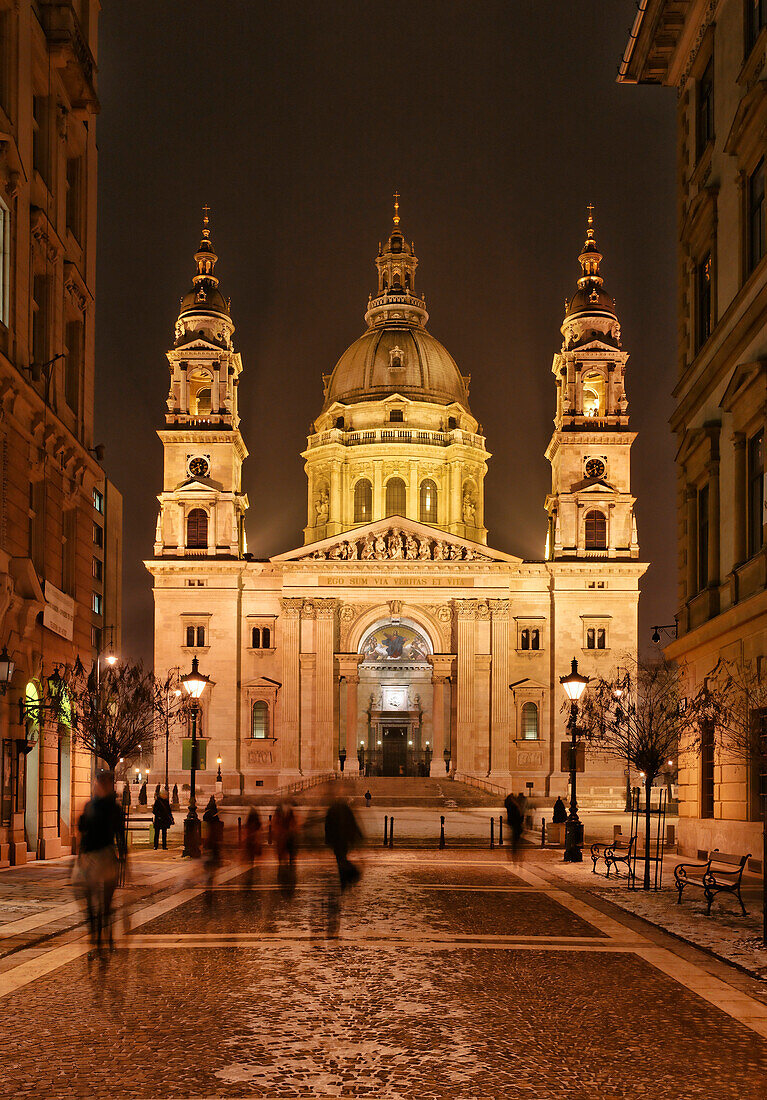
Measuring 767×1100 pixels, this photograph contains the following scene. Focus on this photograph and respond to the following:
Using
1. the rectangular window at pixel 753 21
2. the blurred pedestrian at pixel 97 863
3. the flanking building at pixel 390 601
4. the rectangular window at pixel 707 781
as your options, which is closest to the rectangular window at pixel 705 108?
the rectangular window at pixel 753 21

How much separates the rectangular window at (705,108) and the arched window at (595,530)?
178 feet

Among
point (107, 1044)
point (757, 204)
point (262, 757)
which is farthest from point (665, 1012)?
point (262, 757)

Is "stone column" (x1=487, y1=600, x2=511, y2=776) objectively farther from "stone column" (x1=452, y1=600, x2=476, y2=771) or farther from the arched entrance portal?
the arched entrance portal

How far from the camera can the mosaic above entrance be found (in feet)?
291

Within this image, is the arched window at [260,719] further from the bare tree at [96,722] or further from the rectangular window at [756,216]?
the rectangular window at [756,216]

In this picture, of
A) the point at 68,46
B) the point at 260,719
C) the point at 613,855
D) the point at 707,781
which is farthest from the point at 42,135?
the point at 260,719

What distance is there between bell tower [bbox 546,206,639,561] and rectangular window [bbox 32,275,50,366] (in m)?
56.3

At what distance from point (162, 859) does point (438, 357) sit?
75.8m

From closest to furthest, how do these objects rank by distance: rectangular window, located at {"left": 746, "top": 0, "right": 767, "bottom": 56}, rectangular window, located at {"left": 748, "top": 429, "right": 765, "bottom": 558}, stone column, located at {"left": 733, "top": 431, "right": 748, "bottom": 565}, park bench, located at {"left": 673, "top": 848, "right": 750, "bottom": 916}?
park bench, located at {"left": 673, "top": 848, "right": 750, "bottom": 916}
rectangular window, located at {"left": 746, "top": 0, "right": 767, "bottom": 56}
rectangular window, located at {"left": 748, "top": 429, "right": 765, "bottom": 558}
stone column, located at {"left": 733, "top": 431, "right": 748, "bottom": 565}

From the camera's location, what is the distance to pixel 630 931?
17875 mm

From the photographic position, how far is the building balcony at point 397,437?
9600cm

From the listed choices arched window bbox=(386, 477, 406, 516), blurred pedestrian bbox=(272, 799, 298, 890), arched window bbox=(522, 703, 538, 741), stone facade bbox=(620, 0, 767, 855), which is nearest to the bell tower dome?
arched window bbox=(386, 477, 406, 516)

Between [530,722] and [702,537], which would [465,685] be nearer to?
[530,722]

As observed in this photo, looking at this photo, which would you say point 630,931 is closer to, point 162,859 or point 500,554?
point 162,859
